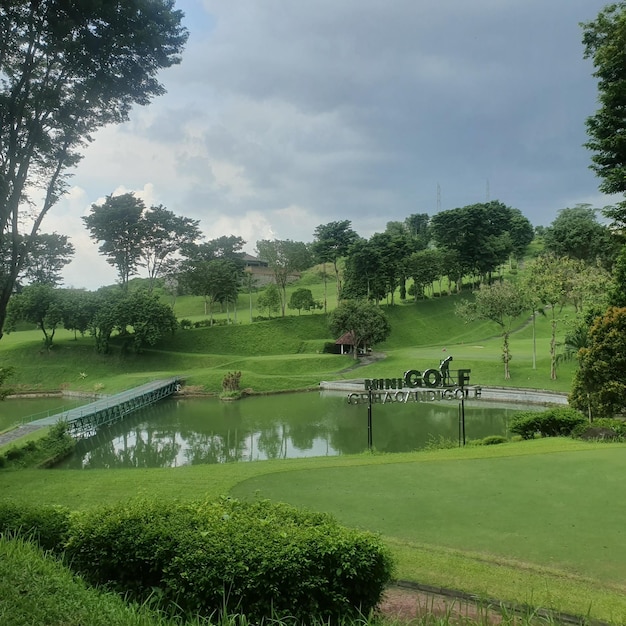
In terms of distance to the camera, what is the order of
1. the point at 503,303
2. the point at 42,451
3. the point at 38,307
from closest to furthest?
the point at 42,451, the point at 503,303, the point at 38,307

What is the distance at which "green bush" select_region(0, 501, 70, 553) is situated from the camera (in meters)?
5.49

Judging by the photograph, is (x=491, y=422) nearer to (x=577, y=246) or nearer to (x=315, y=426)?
(x=315, y=426)

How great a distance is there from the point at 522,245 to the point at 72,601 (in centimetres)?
8240

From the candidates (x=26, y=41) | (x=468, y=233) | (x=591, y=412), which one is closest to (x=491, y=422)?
(x=591, y=412)

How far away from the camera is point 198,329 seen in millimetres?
50469

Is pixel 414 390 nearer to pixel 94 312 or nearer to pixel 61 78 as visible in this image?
pixel 61 78

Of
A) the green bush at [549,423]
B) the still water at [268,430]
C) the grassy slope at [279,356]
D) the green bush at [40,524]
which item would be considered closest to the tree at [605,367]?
the green bush at [549,423]

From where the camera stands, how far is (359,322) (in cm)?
4169

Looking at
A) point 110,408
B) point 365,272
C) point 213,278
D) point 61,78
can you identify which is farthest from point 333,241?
point 61,78

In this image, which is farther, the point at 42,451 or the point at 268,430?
the point at 268,430

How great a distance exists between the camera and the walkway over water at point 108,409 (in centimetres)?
2327

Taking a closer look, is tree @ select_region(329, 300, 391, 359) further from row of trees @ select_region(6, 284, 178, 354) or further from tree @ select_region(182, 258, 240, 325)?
row of trees @ select_region(6, 284, 178, 354)

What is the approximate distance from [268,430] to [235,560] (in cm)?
2031

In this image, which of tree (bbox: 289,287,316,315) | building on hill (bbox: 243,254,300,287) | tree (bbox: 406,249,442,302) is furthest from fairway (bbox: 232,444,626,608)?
building on hill (bbox: 243,254,300,287)
